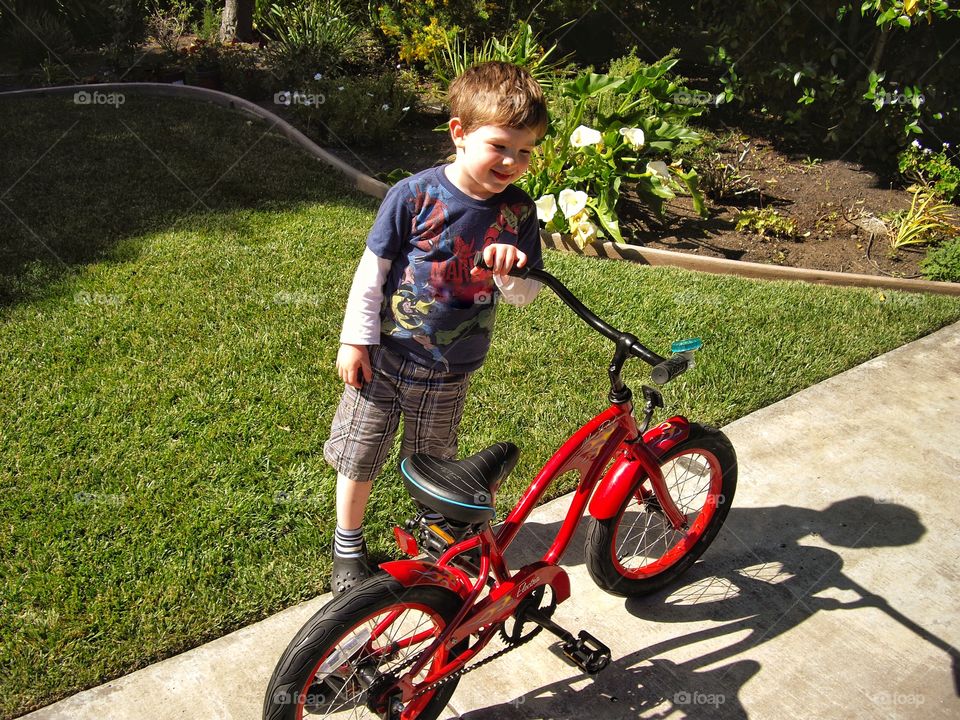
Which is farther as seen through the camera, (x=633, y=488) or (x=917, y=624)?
(x=917, y=624)

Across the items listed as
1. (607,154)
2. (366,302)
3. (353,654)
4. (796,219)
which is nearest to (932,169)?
(796,219)

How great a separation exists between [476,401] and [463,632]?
167cm

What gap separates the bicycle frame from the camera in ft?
7.12

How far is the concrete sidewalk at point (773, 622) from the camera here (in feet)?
8.09

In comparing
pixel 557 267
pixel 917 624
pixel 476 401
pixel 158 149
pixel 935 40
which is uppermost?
pixel 935 40

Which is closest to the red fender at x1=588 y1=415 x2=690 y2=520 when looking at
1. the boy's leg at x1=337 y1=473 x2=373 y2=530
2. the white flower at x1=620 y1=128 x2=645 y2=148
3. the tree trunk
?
the boy's leg at x1=337 y1=473 x2=373 y2=530

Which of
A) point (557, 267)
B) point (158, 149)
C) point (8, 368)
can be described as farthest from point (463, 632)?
point (158, 149)

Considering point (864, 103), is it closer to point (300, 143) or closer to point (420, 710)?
point (300, 143)

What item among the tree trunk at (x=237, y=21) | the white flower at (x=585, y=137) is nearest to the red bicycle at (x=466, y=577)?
the white flower at (x=585, y=137)

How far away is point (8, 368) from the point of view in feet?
12.2

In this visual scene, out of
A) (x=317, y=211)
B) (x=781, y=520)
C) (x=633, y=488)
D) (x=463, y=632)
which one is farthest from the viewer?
(x=317, y=211)

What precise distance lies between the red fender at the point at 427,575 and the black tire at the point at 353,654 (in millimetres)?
14

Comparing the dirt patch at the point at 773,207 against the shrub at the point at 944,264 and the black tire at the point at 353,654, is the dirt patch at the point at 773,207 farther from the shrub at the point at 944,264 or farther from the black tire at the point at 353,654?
the black tire at the point at 353,654

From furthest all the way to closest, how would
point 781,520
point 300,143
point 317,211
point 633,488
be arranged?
1. point 300,143
2. point 317,211
3. point 781,520
4. point 633,488
